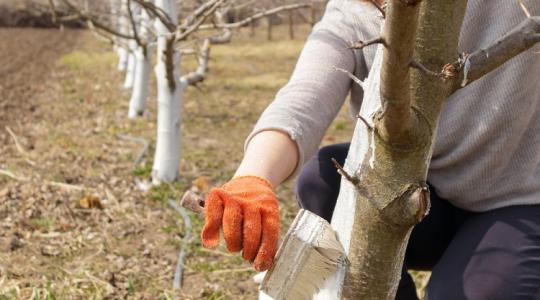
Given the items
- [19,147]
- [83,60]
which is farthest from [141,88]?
[83,60]

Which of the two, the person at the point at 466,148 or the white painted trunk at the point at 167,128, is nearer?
the person at the point at 466,148

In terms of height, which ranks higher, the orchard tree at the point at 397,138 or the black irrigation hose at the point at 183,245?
the orchard tree at the point at 397,138

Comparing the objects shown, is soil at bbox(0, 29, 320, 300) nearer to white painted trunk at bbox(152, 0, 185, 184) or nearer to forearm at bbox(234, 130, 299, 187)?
white painted trunk at bbox(152, 0, 185, 184)

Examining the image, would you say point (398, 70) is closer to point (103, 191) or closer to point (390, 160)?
point (390, 160)

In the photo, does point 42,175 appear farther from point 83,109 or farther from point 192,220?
point 83,109

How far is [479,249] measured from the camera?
1768 mm

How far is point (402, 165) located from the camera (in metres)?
1.38

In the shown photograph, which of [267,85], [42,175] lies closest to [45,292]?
[42,175]

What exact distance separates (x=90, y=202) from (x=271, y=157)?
2.92 meters

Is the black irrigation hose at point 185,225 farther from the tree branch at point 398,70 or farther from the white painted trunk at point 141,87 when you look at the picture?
the tree branch at point 398,70

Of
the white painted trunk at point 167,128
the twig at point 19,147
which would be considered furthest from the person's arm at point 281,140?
the twig at point 19,147

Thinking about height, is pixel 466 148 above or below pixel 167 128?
above

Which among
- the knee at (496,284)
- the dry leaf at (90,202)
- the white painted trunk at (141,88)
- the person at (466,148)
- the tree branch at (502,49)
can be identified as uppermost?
the tree branch at (502,49)

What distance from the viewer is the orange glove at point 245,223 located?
1.42 meters
